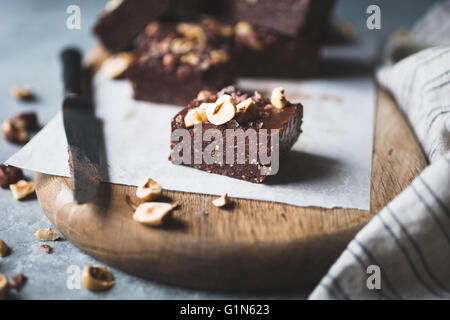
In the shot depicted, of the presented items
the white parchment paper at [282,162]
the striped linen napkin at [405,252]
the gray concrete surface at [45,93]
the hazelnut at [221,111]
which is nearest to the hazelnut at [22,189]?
the gray concrete surface at [45,93]

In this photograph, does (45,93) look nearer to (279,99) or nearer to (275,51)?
(275,51)

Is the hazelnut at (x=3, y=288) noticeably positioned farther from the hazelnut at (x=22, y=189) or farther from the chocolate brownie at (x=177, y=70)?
→ the chocolate brownie at (x=177, y=70)

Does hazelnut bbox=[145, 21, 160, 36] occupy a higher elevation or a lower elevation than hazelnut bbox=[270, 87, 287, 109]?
higher

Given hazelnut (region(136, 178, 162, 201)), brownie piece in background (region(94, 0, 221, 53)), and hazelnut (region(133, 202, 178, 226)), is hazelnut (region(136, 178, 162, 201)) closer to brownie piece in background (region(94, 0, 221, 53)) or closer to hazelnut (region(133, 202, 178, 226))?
hazelnut (region(133, 202, 178, 226))

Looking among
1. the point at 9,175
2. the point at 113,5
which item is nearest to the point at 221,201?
the point at 9,175

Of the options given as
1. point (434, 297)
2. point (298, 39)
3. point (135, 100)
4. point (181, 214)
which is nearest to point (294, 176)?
point (181, 214)

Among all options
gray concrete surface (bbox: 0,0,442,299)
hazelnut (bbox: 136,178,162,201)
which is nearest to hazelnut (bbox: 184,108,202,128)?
hazelnut (bbox: 136,178,162,201)

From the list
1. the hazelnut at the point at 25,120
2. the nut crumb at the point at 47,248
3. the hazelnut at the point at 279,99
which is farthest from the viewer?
the hazelnut at the point at 25,120
